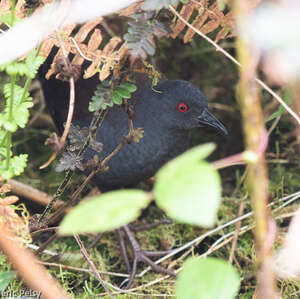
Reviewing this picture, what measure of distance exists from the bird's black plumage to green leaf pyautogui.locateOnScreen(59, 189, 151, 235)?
4.84ft

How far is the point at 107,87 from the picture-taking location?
1539 mm

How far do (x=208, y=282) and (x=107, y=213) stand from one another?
226 millimetres

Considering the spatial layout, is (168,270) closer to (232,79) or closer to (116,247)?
(116,247)

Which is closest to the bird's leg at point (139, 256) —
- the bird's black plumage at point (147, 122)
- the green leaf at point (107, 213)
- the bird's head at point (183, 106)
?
the bird's black plumage at point (147, 122)

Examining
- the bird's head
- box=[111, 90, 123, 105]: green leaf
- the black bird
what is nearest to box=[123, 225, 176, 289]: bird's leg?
the black bird

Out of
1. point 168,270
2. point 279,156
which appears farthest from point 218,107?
point 168,270

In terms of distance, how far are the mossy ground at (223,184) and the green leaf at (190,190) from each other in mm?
1261

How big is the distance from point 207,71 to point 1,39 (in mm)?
2356

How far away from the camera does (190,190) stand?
0.69 m

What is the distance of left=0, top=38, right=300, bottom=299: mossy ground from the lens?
84.4 inches

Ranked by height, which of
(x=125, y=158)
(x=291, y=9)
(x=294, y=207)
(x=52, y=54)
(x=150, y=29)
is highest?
(x=291, y=9)

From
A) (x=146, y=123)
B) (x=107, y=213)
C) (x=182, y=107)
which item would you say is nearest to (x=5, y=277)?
(x=107, y=213)

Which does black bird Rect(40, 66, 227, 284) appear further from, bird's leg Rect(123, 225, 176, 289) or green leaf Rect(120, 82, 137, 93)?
green leaf Rect(120, 82, 137, 93)

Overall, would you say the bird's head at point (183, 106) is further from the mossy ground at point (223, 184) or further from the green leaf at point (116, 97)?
the green leaf at point (116, 97)
